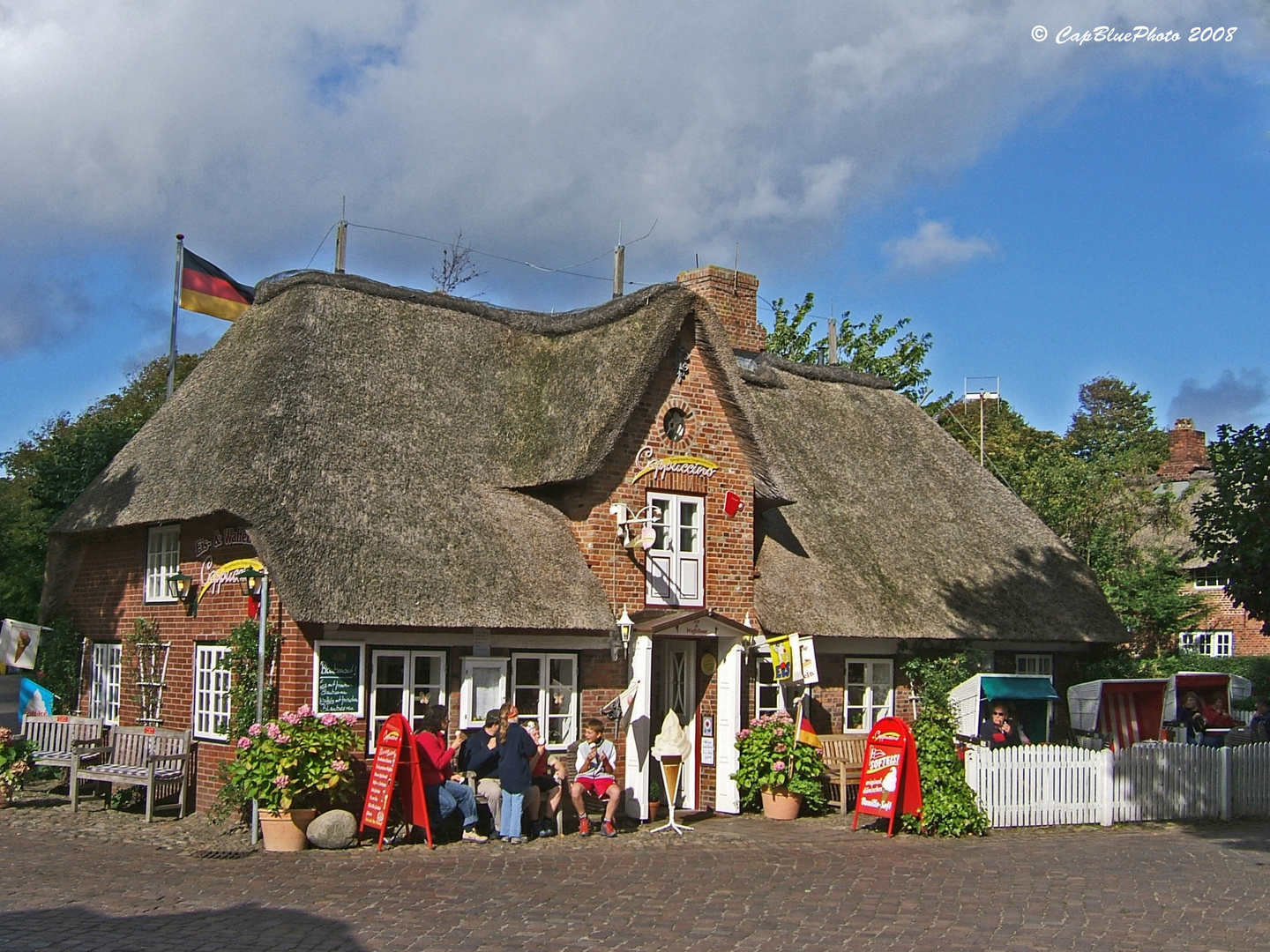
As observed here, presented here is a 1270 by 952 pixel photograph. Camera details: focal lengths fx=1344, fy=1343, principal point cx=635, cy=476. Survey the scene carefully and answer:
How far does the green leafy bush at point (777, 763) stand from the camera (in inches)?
703

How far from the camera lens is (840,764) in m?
18.6

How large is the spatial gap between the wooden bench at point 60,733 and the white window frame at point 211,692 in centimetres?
226

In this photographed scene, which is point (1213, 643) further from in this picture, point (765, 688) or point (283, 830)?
point (283, 830)

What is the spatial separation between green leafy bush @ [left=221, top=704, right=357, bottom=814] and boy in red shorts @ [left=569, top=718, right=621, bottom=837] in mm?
2665

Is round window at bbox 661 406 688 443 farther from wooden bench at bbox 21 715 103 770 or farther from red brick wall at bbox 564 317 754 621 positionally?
wooden bench at bbox 21 715 103 770

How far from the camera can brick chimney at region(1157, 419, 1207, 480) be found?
4738 cm

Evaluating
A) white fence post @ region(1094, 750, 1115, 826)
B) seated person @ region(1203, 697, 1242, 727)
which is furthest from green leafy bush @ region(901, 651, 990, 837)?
seated person @ region(1203, 697, 1242, 727)

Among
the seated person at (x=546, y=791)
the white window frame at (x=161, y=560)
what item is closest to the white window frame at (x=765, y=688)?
the seated person at (x=546, y=791)

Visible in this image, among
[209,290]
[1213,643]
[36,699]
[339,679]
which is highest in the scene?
[209,290]

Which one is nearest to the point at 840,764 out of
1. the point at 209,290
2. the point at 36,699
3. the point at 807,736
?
the point at 807,736

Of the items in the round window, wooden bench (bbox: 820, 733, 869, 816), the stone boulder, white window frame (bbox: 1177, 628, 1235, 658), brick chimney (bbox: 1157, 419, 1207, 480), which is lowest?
the stone boulder

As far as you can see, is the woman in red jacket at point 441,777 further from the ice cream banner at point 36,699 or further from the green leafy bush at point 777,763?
the ice cream banner at point 36,699

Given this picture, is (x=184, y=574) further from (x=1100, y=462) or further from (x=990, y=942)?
(x=1100, y=462)

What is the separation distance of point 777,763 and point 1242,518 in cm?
663
